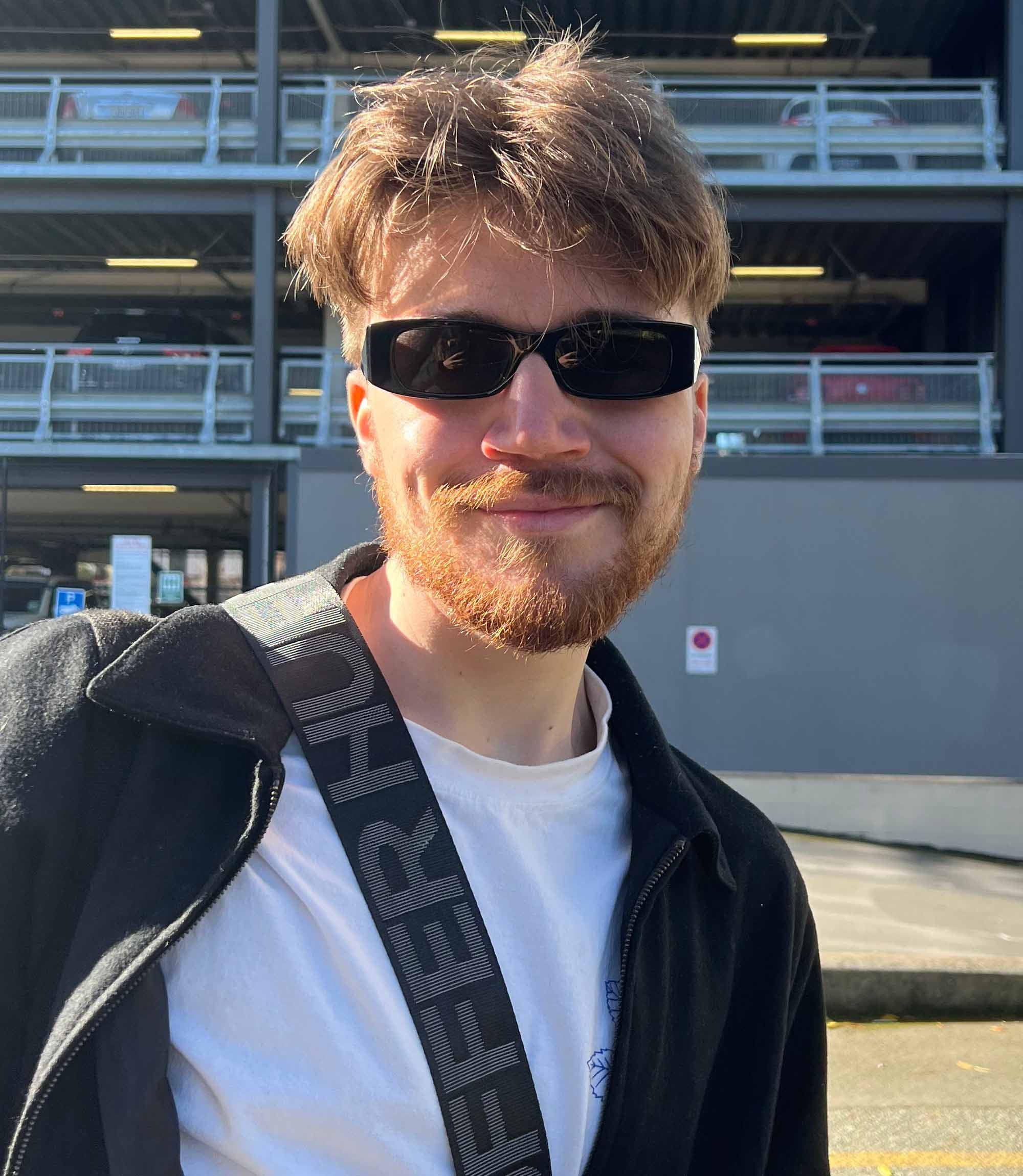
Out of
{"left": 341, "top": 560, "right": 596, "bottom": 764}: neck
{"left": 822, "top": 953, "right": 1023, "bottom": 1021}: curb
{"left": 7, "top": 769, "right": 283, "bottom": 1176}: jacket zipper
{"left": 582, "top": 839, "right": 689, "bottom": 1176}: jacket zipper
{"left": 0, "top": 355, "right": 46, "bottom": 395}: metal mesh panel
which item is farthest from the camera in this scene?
{"left": 0, "top": 355, "right": 46, "bottom": 395}: metal mesh panel

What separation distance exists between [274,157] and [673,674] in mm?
6843

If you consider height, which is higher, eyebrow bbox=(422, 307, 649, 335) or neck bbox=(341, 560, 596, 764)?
eyebrow bbox=(422, 307, 649, 335)

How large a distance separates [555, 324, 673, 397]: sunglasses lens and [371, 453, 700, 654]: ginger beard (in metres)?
0.10

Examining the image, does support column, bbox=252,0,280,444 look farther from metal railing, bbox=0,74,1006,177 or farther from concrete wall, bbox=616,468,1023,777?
concrete wall, bbox=616,468,1023,777

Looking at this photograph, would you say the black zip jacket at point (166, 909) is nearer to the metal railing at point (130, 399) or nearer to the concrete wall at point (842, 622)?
the concrete wall at point (842, 622)

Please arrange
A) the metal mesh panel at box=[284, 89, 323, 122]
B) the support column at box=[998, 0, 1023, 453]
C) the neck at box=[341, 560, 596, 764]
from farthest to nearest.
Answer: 1. the metal mesh panel at box=[284, 89, 323, 122]
2. the support column at box=[998, 0, 1023, 453]
3. the neck at box=[341, 560, 596, 764]

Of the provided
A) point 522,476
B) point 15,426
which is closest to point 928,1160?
point 522,476

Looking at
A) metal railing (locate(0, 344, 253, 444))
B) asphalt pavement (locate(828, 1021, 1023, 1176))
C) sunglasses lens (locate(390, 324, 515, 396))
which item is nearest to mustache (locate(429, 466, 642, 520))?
sunglasses lens (locate(390, 324, 515, 396))

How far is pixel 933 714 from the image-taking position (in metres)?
11.0

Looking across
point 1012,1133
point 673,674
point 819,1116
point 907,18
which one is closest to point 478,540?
point 819,1116

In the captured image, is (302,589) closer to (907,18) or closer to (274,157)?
(274,157)

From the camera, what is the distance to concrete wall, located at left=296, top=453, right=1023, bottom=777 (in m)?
11.0

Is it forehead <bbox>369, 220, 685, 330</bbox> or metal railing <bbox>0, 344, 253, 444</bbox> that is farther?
metal railing <bbox>0, 344, 253, 444</bbox>

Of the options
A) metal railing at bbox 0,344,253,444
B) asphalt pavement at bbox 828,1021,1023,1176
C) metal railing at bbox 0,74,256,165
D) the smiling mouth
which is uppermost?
metal railing at bbox 0,74,256,165
